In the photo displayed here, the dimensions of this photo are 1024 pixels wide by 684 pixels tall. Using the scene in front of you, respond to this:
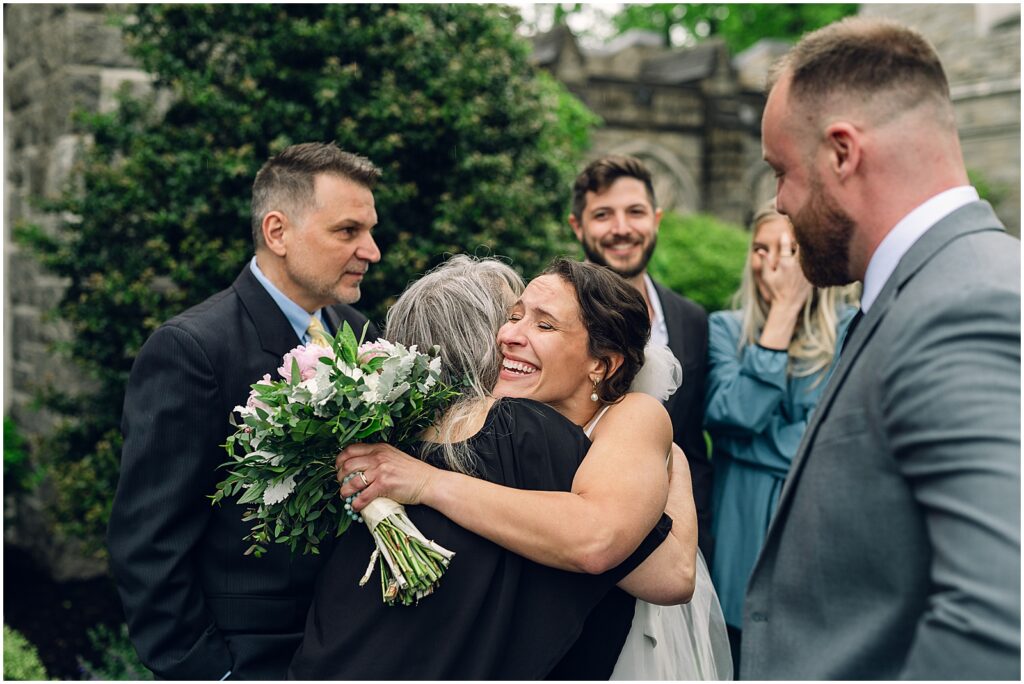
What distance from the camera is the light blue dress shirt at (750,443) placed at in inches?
142

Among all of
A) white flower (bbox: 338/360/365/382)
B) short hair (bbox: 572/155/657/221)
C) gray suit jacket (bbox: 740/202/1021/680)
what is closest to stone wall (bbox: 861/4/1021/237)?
short hair (bbox: 572/155/657/221)

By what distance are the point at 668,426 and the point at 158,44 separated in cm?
436

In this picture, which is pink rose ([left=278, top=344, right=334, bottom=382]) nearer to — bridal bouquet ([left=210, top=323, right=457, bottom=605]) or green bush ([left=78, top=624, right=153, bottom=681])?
bridal bouquet ([left=210, top=323, right=457, bottom=605])

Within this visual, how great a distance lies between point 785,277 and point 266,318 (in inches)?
88.3

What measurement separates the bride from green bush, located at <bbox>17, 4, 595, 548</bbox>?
2.85 m

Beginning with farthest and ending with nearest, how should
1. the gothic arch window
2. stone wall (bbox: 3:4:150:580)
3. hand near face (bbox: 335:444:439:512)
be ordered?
1. the gothic arch window
2. stone wall (bbox: 3:4:150:580)
3. hand near face (bbox: 335:444:439:512)

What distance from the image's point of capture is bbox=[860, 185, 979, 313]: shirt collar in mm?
1685

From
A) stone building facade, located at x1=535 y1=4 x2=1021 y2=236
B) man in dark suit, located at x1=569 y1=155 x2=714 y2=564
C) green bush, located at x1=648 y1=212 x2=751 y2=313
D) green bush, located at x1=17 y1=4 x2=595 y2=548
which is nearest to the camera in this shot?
man in dark suit, located at x1=569 y1=155 x2=714 y2=564

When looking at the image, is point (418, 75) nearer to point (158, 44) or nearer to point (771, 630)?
point (158, 44)

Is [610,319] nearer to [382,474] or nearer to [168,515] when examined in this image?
[382,474]

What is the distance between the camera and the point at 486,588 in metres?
2.12

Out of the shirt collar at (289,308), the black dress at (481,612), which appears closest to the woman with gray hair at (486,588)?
the black dress at (481,612)

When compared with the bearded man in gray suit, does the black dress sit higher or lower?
lower

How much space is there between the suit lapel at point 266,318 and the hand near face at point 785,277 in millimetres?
2105
